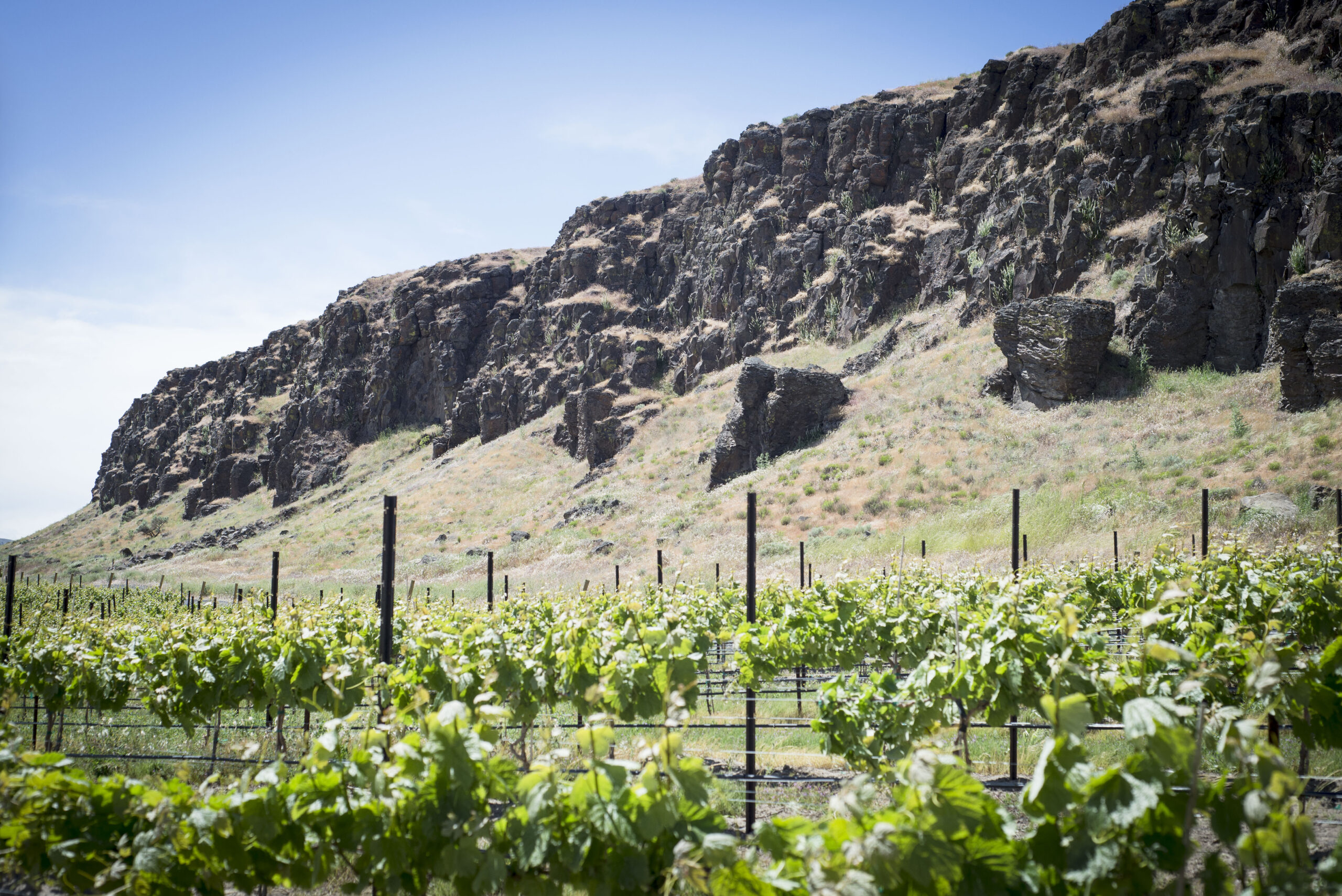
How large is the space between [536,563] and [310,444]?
6848 cm

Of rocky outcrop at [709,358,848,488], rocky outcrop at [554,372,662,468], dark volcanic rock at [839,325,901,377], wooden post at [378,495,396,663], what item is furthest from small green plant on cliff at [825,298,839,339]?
wooden post at [378,495,396,663]

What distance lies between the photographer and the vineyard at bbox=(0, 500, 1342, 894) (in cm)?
227

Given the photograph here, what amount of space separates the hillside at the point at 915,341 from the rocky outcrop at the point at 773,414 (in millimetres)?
1444

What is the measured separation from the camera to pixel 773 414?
1617 inches

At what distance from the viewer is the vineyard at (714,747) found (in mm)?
2270

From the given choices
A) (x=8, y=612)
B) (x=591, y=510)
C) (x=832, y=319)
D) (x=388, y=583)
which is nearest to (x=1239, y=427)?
(x=388, y=583)

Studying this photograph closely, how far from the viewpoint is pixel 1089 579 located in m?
11.3

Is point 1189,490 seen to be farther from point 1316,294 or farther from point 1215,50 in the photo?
point 1215,50

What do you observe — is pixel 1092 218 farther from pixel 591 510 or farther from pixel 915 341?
pixel 591 510


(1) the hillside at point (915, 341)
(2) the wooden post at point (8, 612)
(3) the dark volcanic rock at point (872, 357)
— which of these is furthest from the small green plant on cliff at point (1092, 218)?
(2) the wooden post at point (8, 612)

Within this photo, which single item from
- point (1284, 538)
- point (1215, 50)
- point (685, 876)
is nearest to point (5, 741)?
point (685, 876)

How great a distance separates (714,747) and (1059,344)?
30.4 metres

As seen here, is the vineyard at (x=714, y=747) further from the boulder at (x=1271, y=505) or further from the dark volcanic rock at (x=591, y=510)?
the dark volcanic rock at (x=591, y=510)

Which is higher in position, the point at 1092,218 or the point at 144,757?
the point at 1092,218
